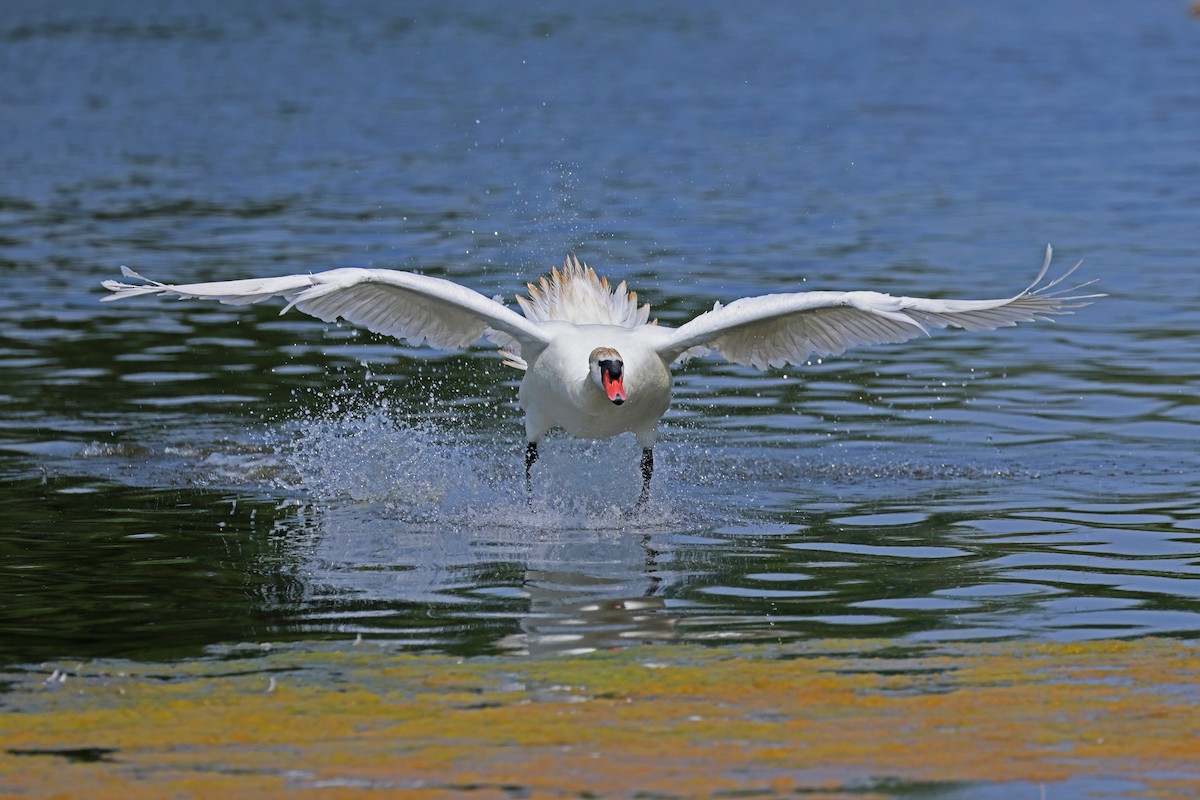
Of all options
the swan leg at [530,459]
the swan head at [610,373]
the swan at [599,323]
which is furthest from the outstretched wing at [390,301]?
the swan head at [610,373]

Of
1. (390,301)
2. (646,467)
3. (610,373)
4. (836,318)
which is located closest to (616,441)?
(646,467)

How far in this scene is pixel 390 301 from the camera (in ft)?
41.9

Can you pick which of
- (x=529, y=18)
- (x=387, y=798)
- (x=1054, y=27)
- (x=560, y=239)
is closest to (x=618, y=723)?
(x=387, y=798)

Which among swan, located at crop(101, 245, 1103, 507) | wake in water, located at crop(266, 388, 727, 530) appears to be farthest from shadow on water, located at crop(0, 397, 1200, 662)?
swan, located at crop(101, 245, 1103, 507)

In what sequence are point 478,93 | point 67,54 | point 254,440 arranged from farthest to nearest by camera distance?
point 67,54 < point 478,93 < point 254,440

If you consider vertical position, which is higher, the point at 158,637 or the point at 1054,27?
the point at 1054,27

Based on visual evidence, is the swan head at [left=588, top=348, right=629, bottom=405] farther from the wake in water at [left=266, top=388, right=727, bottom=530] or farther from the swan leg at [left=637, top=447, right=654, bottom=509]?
the swan leg at [left=637, top=447, right=654, bottom=509]

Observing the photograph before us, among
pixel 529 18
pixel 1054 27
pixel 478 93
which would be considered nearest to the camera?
pixel 478 93

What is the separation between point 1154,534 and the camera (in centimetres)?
1113

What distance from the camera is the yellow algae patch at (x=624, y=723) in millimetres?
7031

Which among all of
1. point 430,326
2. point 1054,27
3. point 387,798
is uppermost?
point 1054,27

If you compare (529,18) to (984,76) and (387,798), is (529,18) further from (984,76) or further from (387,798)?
(387,798)

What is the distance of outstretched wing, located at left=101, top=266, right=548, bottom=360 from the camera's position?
38.5 feet

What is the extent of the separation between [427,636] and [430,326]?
4.28 metres
